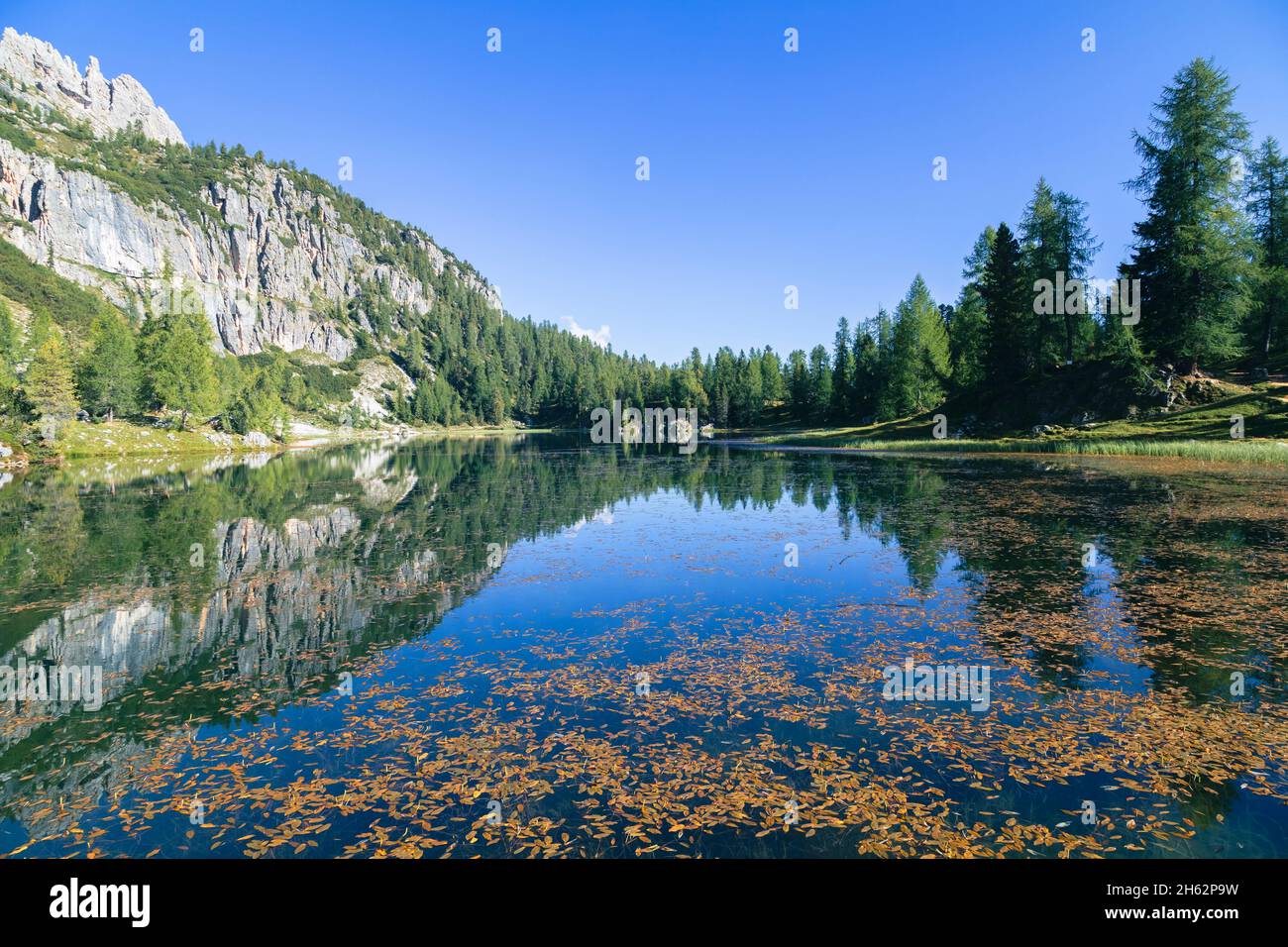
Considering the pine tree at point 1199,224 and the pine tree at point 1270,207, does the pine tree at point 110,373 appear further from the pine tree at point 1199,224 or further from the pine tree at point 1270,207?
the pine tree at point 1270,207

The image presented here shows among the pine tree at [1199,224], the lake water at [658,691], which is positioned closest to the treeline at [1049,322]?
the pine tree at [1199,224]

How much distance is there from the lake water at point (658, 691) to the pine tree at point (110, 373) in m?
81.0

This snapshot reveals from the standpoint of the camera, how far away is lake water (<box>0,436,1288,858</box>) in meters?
8.20

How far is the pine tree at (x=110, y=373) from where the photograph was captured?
9000cm

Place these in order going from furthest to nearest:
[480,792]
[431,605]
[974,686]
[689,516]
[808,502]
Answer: [808,502] → [689,516] → [431,605] → [974,686] → [480,792]

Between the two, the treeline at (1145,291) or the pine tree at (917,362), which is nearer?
the treeline at (1145,291)

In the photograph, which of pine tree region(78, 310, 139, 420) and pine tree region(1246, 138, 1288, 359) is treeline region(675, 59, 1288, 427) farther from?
pine tree region(78, 310, 139, 420)

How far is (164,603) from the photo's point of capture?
19250mm

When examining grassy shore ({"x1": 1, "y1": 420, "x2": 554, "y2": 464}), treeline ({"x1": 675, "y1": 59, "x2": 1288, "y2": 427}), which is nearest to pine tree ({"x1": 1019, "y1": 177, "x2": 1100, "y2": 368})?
treeline ({"x1": 675, "y1": 59, "x2": 1288, "y2": 427})

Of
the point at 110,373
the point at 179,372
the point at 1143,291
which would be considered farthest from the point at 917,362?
the point at 110,373

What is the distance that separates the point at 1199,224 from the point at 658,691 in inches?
3065
